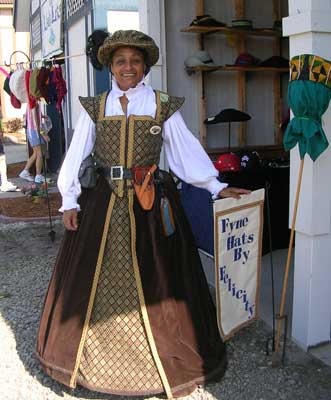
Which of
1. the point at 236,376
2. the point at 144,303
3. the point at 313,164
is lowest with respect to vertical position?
the point at 236,376

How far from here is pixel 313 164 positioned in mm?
3232

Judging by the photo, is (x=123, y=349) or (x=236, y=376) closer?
(x=123, y=349)

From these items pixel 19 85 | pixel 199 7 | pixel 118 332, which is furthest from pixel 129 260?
pixel 19 85

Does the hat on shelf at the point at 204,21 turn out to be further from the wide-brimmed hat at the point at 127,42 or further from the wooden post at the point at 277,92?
the wide-brimmed hat at the point at 127,42

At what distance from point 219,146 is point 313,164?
3.34 meters

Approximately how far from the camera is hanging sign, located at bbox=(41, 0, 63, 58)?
982cm

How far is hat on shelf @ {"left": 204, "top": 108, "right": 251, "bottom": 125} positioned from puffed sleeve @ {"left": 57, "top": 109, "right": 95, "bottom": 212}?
306 cm

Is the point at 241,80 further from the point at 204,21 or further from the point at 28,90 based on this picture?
the point at 28,90

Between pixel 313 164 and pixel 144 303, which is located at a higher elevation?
pixel 313 164

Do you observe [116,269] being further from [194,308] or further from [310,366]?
[310,366]

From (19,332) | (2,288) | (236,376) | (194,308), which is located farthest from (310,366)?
(2,288)

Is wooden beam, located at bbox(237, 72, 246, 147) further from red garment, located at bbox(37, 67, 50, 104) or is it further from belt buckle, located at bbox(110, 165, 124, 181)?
belt buckle, located at bbox(110, 165, 124, 181)

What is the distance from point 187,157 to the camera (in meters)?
3.22

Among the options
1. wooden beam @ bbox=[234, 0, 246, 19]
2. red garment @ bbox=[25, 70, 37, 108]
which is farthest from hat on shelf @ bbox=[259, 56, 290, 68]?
red garment @ bbox=[25, 70, 37, 108]
